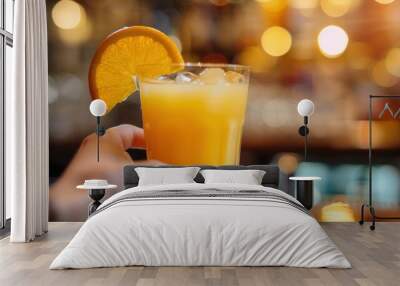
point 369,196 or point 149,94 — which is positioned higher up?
point 149,94

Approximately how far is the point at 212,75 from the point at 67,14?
190cm

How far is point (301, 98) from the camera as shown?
7.23 meters

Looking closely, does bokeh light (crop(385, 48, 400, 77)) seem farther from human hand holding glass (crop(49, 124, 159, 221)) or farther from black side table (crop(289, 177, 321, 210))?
human hand holding glass (crop(49, 124, 159, 221))

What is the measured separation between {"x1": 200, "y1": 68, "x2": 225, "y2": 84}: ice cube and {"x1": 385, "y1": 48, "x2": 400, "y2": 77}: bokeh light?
6.41 feet

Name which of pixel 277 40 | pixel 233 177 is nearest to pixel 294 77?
pixel 277 40

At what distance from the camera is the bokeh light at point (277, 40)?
7227 millimetres

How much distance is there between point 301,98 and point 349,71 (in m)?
0.64

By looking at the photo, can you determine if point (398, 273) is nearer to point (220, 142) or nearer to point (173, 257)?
point (173, 257)

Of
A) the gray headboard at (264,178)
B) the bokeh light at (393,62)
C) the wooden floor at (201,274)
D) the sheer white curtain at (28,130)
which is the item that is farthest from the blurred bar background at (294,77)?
the wooden floor at (201,274)

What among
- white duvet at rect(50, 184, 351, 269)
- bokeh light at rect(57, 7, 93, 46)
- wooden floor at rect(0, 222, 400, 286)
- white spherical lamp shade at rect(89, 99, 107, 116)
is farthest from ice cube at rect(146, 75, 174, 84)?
white duvet at rect(50, 184, 351, 269)

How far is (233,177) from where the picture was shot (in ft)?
21.3

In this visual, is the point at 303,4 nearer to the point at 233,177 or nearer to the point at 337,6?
the point at 337,6

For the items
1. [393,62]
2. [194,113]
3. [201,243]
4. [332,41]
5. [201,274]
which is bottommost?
[201,274]

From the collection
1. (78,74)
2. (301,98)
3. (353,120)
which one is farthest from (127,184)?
(353,120)
